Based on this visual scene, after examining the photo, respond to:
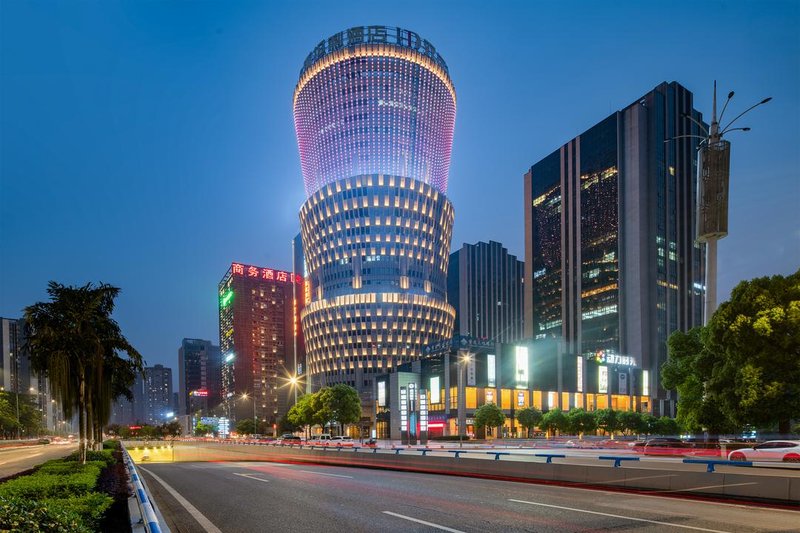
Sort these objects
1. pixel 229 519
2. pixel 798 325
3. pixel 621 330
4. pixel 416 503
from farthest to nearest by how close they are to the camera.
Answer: pixel 621 330, pixel 798 325, pixel 416 503, pixel 229 519

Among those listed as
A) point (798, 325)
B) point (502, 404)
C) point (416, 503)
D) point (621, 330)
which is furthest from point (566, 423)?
point (621, 330)

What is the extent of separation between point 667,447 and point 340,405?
56.1 m

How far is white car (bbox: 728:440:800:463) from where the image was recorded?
99.7 feet

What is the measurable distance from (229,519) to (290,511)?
1621 millimetres

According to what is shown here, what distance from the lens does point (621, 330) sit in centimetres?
15325

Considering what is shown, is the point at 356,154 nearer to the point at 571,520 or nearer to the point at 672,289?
the point at 672,289

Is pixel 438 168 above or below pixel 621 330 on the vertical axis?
above

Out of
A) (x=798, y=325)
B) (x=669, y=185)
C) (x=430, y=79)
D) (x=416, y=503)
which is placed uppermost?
(x=430, y=79)

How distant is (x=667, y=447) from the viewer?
1694 inches

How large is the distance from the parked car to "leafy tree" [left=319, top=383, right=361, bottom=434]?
5308 cm

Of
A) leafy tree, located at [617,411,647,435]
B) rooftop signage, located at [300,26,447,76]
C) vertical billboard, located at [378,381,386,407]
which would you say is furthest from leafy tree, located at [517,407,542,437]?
rooftop signage, located at [300,26,447,76]

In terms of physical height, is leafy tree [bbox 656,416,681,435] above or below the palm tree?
below

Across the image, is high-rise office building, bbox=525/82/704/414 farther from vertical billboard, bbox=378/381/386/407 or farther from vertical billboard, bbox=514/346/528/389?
vertical billboard, bbox=378/381/386/407

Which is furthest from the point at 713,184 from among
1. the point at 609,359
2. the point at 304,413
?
the point at 609,359
